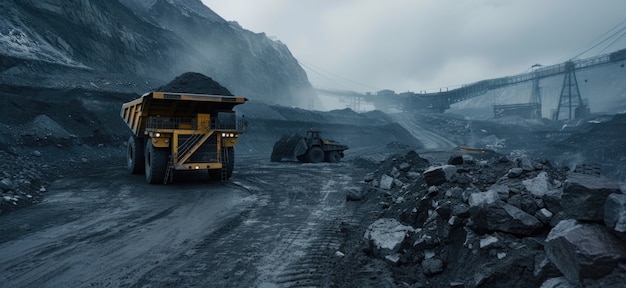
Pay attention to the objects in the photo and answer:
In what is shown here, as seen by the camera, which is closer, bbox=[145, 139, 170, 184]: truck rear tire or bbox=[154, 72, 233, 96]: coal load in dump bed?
bbox=[145, 139, 170, 184]: truck rear tire

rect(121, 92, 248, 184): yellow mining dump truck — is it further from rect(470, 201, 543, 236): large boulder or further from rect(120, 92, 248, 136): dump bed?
rect(470, 201, 543, 236): large boulder

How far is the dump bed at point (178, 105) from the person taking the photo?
10.0 m

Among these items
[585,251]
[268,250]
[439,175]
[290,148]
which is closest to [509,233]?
[585,251]

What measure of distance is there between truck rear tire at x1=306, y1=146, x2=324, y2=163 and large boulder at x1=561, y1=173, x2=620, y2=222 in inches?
640

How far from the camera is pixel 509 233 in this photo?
342cm

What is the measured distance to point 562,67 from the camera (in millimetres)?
55938

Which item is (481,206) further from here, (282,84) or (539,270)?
(282,84)

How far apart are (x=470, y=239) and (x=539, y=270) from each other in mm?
916

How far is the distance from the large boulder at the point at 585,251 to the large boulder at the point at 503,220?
52 cm

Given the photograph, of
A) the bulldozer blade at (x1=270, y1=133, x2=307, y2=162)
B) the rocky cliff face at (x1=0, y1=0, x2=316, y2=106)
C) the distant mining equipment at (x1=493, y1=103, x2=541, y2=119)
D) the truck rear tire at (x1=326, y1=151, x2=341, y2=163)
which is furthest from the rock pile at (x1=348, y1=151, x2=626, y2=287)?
the distant mining equipment at (x1=493, y1=103, x2=541, y2=119)

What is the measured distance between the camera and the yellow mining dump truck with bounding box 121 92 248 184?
32.5 feet

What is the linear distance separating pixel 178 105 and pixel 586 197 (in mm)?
9931

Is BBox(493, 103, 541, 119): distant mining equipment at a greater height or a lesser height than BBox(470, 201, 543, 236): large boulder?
greater

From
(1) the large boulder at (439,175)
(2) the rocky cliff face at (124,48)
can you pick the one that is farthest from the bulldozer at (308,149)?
(1) the large boulder at (439,175)
